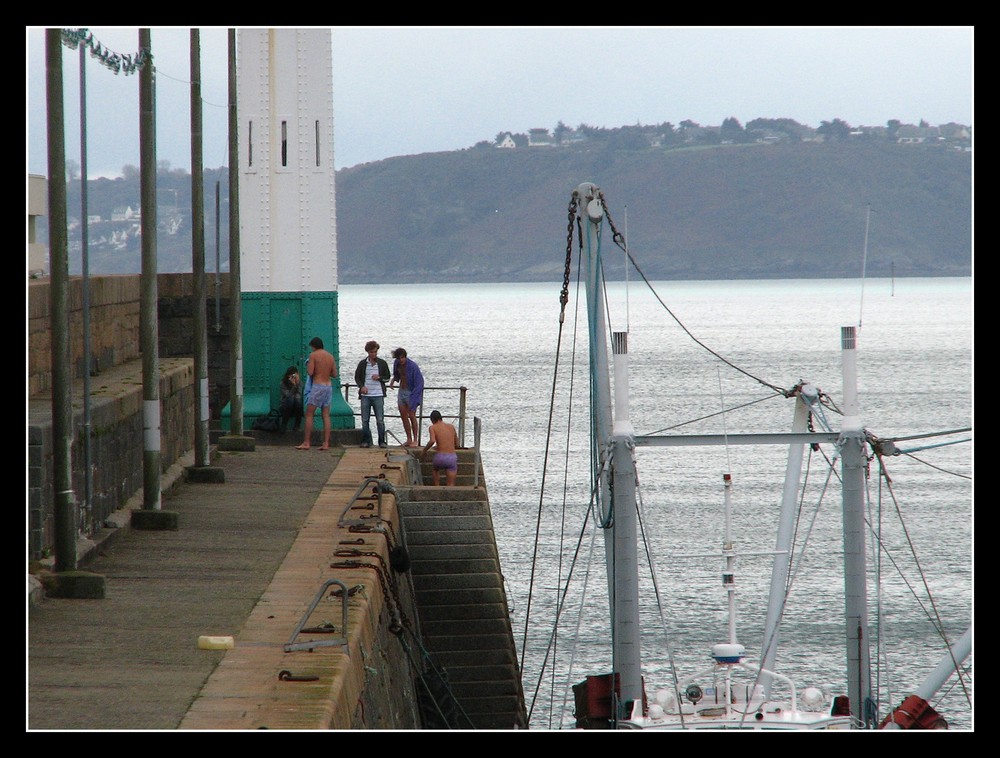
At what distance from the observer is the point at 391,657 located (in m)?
13.7

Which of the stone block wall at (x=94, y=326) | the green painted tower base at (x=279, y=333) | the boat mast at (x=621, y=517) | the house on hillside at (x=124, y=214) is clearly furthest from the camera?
the green painted tower base at (x=279, y=333)

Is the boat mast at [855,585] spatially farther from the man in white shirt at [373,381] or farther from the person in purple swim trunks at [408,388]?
the man in white shirt at [373,381]

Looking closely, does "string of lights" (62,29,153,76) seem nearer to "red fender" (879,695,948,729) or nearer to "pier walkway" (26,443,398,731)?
"pier walkway" (26,443,398,731)

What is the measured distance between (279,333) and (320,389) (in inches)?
130

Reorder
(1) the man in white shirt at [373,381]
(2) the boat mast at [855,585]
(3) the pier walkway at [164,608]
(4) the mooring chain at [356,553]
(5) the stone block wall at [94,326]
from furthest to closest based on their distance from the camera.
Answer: (1) the man in white shirt at [373,381] < (2) the boat mast at [855,585] < (5) the stone block wall at [94,326] < (4) the mooring chain at [356,553] < (3) the pier walkway at [164,608]

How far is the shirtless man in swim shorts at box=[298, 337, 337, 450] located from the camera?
75.9 ft

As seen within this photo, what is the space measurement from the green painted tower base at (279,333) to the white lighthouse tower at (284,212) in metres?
0.02

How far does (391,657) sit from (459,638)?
4.75m

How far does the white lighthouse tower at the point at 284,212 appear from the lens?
26.0m

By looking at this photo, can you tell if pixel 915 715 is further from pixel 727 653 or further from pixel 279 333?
pixel 279 333

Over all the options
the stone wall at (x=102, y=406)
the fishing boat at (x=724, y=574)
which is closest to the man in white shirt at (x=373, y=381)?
the stone wall at (x=102, y=406)

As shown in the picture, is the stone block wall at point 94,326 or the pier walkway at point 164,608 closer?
the pier walkway at point 164,608

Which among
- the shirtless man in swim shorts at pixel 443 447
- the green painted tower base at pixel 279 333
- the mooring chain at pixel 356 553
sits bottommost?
the mooring chain at pixel 356 553
